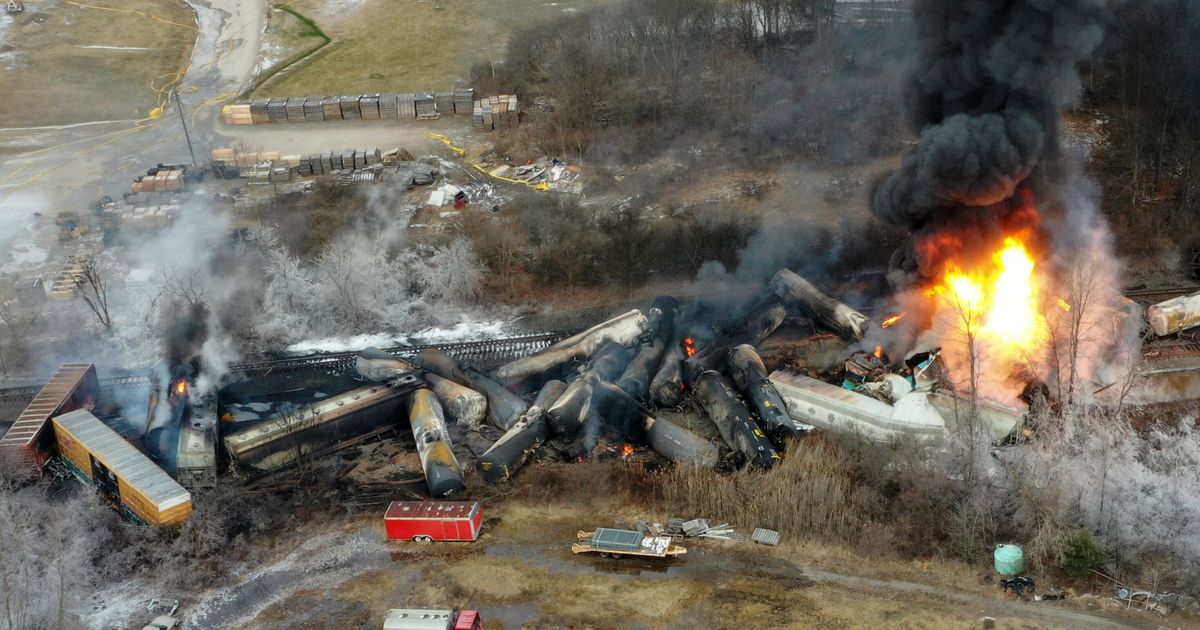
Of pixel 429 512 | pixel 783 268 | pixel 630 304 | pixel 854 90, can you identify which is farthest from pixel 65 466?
pixel 854 90

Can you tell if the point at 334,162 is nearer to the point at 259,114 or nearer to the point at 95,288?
the point at 259,114

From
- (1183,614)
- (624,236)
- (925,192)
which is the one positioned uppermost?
(925,192)

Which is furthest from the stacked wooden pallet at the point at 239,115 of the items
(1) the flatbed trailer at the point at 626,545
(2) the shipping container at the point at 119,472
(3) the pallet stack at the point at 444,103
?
(1) the flatbed trailer at the point at 626,545

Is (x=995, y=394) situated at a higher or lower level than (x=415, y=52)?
lower

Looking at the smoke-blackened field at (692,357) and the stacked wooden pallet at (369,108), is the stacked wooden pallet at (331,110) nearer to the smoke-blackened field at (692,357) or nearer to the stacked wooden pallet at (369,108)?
the stacked wooden pallet at (369,108)

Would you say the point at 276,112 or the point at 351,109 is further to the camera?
the point at 276,112

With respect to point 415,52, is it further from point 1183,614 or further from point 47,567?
point 1183,614

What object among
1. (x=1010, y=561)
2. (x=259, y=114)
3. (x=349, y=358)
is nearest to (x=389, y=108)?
(x=259, y=114)
